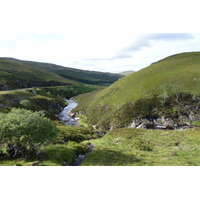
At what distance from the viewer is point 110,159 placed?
2247 cm

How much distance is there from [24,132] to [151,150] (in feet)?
76.3

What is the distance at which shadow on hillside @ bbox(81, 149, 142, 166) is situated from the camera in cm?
2088

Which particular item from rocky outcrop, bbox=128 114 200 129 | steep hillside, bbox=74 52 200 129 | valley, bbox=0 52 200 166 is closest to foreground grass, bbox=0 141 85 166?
valley, bbox=0 52 200 166

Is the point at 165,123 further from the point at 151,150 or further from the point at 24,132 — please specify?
the point at 24,132

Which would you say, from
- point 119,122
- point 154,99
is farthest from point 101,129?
point 154,99

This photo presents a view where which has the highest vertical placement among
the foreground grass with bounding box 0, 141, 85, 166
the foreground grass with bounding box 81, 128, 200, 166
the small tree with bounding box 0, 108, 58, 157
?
the small tree with bounding box 0, 108, 58, 157

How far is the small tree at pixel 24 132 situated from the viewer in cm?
2030

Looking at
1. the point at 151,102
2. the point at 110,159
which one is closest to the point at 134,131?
the point at 151,102

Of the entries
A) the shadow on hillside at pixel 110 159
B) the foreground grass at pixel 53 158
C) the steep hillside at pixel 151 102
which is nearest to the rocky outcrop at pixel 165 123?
the steep hillside at pixel 151 102

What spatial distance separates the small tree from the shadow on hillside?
7.49 metres

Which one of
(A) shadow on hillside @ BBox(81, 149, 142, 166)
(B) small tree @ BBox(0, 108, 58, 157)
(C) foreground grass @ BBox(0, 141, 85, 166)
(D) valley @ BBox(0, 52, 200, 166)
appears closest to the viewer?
(C) foreground grass @ BBox(0, 141, 85, 166)

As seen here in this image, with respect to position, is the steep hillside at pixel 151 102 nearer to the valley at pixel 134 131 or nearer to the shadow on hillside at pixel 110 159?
the valley at pixel 134 131

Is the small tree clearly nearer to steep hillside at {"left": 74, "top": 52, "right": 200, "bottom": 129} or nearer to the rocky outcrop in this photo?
steep hillside at {"left": 74, "top": 52, "right": 200, "bottom": 129}

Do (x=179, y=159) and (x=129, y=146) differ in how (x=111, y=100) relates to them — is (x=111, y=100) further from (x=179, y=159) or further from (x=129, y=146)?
(x=179, y=159)
